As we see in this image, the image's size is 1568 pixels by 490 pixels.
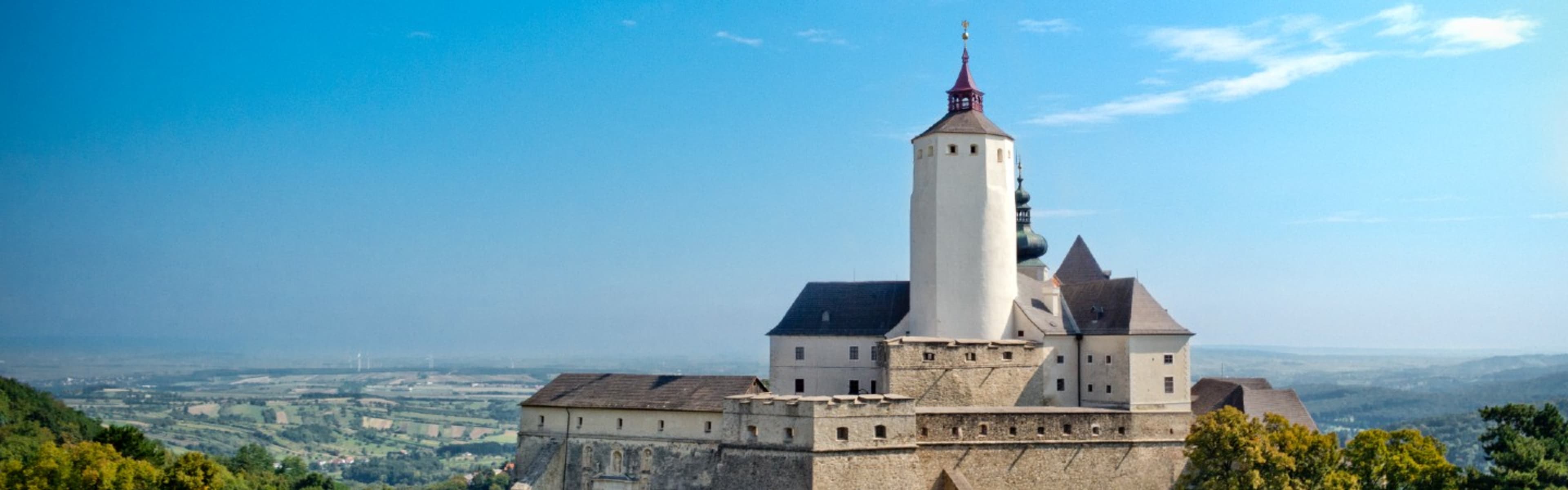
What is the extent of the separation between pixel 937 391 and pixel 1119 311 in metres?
7.63

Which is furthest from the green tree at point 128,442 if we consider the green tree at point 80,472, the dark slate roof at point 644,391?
the dark slate roof at point 644,391

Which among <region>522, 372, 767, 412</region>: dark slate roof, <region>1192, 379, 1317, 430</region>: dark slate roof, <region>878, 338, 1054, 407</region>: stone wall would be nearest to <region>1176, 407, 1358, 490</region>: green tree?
<region>878, 338, 1054, 407</region>: stone wall

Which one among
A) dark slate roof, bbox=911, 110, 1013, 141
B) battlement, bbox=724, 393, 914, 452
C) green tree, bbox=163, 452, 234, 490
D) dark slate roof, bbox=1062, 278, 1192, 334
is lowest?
green tree, bbox=163, 452, 234, 490

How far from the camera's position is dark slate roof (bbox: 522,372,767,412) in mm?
51375

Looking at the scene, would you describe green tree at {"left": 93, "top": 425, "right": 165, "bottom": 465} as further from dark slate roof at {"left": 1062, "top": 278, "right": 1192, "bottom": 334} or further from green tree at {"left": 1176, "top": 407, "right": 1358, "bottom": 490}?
green tree at {"left": 1176, "top": 407, "right": 1358, "bottom": 490}

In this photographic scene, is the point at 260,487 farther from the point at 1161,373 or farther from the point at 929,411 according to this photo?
the point at 1161,373

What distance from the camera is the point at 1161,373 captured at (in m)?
49.1

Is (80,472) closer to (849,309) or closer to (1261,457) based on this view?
(849,309)

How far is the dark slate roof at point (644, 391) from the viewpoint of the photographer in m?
51.4

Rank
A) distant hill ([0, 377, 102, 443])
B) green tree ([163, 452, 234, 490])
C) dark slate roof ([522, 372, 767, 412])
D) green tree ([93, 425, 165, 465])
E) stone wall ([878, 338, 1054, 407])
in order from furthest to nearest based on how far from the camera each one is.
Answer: distant hill ([0, 377, 102, 443]), green tree ([93, 425, 165, 465]), green tree ([163, 452, 234, 490]), dark slate roof ([522, 372, 767, 412]), stone wall ([878, 338, 1054, 407])

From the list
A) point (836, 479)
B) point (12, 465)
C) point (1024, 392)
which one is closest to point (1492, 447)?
point (1024, 392)

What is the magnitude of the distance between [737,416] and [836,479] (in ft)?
13.9

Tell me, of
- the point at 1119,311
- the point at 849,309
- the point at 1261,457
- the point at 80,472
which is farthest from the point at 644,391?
the point at 80,472

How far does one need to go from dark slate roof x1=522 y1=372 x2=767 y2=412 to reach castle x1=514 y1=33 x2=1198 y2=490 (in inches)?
4.0
